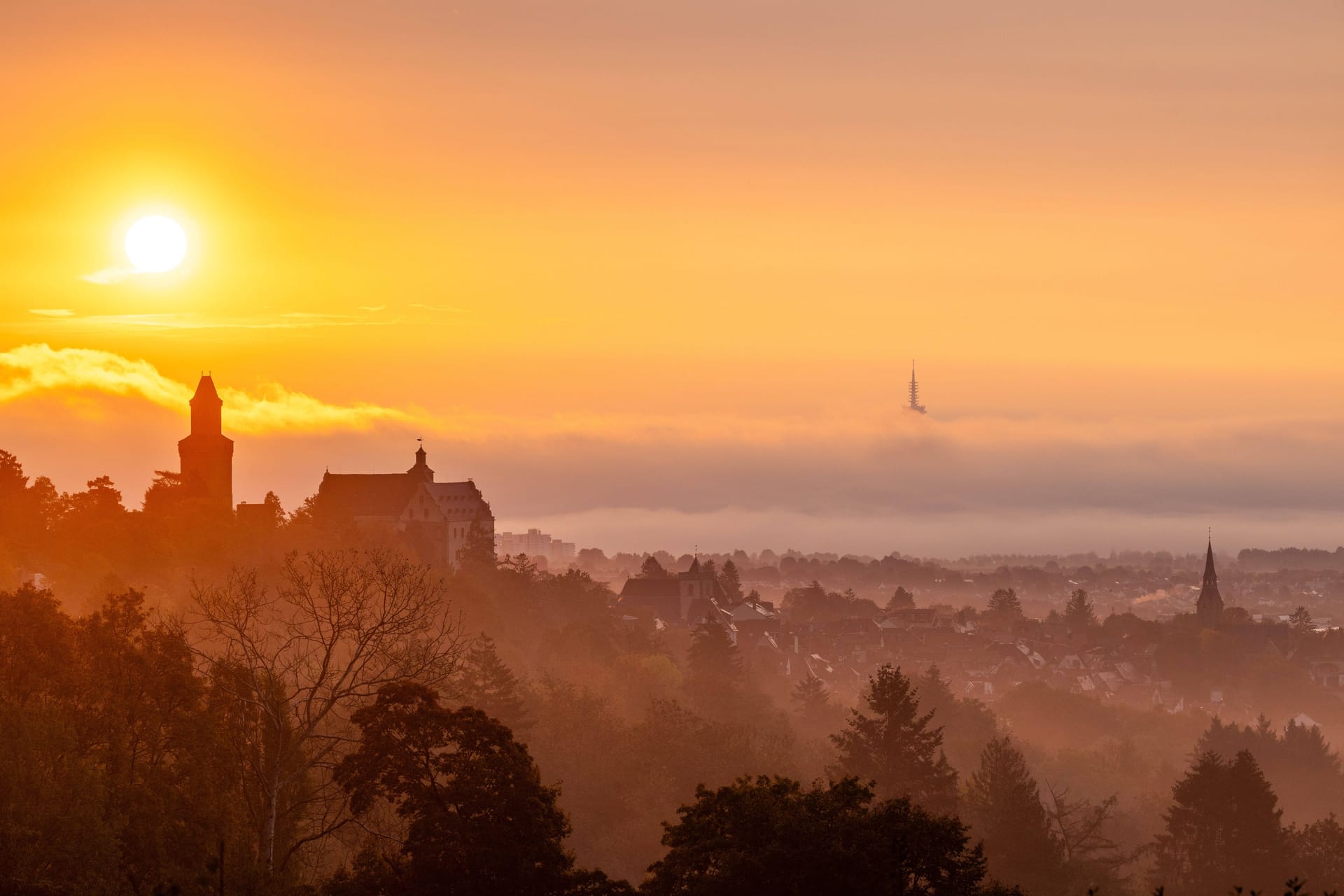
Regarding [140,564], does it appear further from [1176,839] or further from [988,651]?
[988,651]

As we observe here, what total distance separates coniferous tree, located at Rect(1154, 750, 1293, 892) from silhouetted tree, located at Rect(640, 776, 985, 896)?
40.2 m

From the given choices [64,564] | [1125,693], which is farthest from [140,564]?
[1125,693]

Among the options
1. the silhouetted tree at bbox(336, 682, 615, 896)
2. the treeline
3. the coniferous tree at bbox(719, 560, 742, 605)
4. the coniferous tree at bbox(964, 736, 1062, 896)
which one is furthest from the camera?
the coniferous tree at bbox(719, 560, 742, 605)

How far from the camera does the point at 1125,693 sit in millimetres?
184750

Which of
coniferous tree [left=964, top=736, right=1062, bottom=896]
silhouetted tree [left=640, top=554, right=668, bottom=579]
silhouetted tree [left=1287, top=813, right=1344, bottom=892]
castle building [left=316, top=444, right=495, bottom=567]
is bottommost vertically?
silhouetted tree [left=1287, top=813, right=1344, bottom=892]

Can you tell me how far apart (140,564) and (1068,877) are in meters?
52.6

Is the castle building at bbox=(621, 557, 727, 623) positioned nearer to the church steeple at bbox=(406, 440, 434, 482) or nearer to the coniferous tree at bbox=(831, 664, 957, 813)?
the church steeple at bbox=(406, 440, 434, 482)

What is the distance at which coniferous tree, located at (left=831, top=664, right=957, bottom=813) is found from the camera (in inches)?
2564

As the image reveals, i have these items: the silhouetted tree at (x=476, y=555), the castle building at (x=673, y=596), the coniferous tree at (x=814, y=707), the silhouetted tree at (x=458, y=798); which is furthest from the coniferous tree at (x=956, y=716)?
the silhouetted tree at (x=458, y=798)

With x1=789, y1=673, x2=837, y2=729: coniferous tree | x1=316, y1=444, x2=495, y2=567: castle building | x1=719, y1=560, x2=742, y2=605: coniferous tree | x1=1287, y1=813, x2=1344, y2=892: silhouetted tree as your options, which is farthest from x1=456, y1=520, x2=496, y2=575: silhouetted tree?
x1=719, y1=560, x2=742, y2=605: coniferous tree

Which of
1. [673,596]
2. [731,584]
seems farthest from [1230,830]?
[731,584]

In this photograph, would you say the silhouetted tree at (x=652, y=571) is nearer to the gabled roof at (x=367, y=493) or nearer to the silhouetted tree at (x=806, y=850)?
the gabled roof at (x=367, y=493)

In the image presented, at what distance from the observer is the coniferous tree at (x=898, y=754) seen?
6512 centimetres

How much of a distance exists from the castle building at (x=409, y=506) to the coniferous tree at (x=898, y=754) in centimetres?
6089
